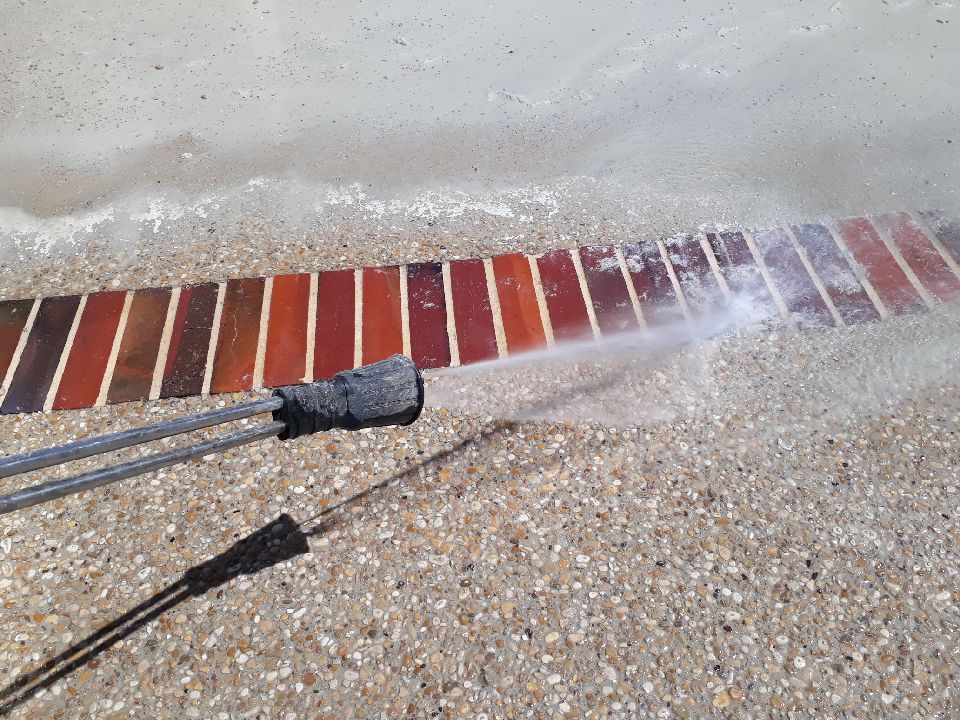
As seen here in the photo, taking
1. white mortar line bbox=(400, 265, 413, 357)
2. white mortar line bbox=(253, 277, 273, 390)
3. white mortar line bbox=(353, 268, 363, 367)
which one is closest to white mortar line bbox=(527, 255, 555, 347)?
white mortar line bbox=(400, 265, 413, 357)

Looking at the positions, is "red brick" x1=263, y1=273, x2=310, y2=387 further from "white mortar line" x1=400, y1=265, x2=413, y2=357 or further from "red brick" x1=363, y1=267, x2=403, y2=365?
"white mortar line" x1=400, y1=265, x2=413, y2=357

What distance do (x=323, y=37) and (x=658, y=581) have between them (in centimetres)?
499

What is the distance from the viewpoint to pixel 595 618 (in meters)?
3.13

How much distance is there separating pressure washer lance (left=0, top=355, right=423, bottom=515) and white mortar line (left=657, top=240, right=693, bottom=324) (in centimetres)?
222

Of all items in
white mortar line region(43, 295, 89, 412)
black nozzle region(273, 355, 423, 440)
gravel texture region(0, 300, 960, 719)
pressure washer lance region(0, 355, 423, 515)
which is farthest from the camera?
white mortar line region(43, 295, 89, 412)

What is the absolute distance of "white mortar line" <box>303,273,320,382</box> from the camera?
13.4 feet

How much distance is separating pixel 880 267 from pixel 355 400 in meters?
3.49

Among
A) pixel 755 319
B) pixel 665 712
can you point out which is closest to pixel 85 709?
pixel 665 712

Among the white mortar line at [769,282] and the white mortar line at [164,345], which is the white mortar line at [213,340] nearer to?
the white mortar line at [164,345]

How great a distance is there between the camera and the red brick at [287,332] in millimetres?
4090

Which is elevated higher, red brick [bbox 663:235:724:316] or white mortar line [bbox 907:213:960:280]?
white mortar line [bbox 907:213:960:280]

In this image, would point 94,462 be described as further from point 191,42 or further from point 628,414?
point 191,42

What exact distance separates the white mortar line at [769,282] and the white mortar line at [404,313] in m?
1.99

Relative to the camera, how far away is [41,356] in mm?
4246
